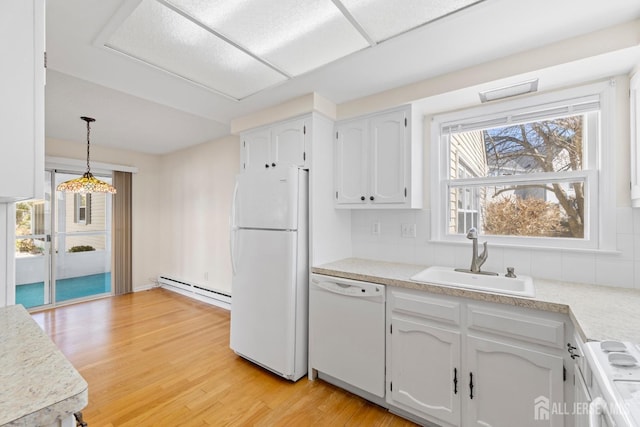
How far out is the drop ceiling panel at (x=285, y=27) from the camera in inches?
56.1

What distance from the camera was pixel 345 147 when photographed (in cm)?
260

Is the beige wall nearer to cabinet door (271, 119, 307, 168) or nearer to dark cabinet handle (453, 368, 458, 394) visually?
cabinet door (271, 119, 307, 168)

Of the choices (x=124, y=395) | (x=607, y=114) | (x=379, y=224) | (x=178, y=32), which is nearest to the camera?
(x=178, y=32)

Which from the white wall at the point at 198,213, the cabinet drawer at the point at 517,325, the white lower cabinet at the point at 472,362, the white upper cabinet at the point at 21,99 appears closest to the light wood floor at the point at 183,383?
the white lower cabinet at the point at 472,362

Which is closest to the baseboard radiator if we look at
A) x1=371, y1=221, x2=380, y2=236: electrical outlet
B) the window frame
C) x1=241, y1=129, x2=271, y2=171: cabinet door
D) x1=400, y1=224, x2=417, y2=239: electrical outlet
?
x1=241, y1=129, x2=271, y2=171: cabinet door

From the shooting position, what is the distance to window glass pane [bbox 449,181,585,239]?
2.00 meters

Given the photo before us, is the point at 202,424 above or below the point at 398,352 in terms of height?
below

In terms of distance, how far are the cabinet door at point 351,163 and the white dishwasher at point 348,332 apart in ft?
2.45

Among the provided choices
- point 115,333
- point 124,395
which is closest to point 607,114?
point 124,395

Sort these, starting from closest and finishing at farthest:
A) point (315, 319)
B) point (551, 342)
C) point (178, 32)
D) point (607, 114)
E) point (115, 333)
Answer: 1. point (551, 342)
2. point (178, 32)
3. point (607, 114)
4. point (315, 319)
5. point (115, 333)

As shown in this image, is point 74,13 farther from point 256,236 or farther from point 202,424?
point 202,424

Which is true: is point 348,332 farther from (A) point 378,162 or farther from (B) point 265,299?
(A) point 378,162

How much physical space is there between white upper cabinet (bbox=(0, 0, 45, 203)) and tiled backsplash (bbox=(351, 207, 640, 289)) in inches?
90.9

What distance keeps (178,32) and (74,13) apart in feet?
1.56
